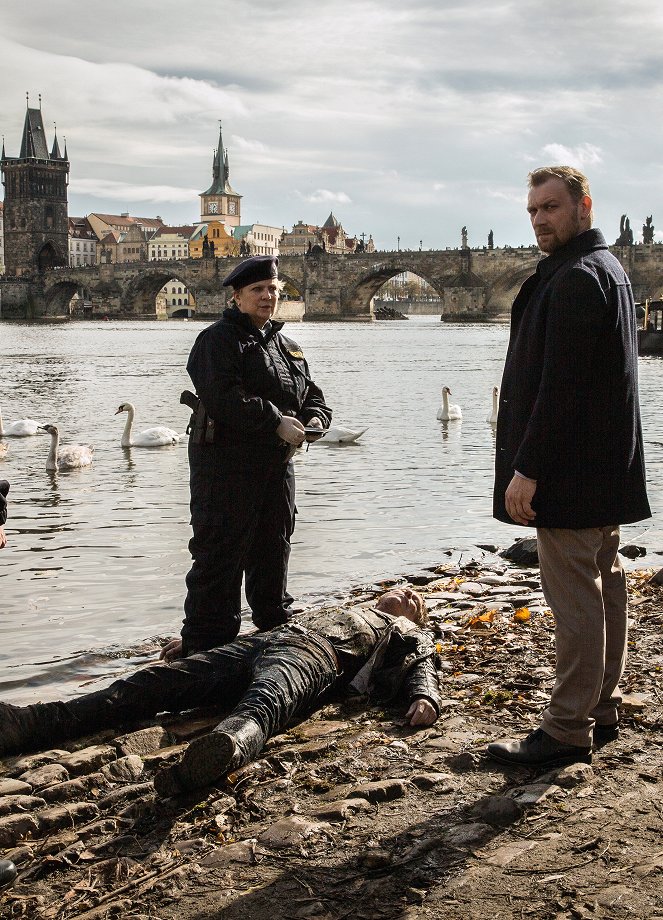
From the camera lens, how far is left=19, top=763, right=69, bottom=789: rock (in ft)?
9.89

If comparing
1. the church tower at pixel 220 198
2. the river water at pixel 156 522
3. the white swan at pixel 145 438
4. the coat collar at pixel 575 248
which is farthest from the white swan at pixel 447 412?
the church tower at pixel 220 198

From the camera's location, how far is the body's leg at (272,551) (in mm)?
4168

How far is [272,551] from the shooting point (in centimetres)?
425

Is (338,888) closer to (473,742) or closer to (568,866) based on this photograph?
(568,866)

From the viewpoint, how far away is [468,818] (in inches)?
106

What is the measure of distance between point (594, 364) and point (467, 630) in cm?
206

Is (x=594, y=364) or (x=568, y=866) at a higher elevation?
(x=594, y=364)

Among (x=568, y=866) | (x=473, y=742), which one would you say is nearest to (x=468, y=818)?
(x=568, y=866)

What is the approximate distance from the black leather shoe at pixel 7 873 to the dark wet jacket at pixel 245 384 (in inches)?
71.8

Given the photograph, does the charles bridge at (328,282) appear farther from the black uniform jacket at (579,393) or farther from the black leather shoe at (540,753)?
the black leather shoe at (540,753)

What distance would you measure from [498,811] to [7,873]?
1173 mm

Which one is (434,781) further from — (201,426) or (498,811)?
(201,426)

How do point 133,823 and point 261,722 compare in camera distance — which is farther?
point 261,722

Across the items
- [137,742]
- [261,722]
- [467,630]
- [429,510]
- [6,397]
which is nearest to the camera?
[261,722]
